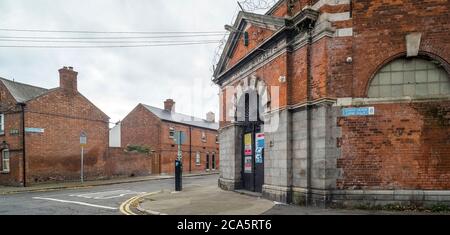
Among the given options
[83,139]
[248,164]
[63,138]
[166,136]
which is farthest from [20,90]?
[248,164]

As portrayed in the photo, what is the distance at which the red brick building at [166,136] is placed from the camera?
35.5 metres

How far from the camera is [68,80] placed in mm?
25219

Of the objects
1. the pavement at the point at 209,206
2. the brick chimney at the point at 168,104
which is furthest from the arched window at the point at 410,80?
the brick chimney at the point at 168,104

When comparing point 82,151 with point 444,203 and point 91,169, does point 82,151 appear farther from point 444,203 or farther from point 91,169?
point 444,203

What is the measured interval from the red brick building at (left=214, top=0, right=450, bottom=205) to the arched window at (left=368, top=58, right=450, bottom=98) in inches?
1.0

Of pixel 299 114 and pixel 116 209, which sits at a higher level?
pixel 299 114

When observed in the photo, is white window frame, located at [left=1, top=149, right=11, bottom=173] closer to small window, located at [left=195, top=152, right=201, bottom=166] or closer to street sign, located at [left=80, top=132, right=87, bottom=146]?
street sign, located at [left=80, top=132, right=87, bottom=146]

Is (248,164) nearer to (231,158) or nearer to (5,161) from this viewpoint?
(231,158)

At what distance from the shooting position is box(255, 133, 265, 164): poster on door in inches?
534

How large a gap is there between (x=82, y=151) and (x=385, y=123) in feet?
67.9

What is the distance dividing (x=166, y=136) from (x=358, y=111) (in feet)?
92.7

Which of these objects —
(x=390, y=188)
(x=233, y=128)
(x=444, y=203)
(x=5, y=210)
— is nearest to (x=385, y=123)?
(x=390, y=188)

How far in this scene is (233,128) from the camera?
1544 centimetres

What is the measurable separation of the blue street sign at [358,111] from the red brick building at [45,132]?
20.5 metres
